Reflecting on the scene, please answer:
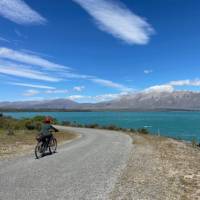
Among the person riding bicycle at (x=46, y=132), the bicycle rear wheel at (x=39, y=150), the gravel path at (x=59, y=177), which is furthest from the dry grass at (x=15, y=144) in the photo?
the gravel path at (x=59, y=177)

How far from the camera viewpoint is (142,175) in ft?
35.9

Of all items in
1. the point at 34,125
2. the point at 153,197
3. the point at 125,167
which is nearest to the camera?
the point at 153,197

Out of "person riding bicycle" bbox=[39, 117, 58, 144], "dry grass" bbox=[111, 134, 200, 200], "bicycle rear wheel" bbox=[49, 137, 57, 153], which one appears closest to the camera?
"dry grass" bbox=[111, 134, 200, 200]

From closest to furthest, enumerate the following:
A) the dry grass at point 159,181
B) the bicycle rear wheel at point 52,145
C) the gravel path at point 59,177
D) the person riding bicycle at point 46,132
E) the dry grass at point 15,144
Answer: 1. the gravel path at point 59,177
2. the dry grass at point 159,181
3. the person riding bicycle at point 46,132
4. the bicycle rear wheel at point 52,145
5. the dry grass at point 15,144

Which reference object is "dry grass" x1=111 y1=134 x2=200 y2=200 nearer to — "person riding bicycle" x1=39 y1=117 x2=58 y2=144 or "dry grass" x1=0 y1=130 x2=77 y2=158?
"person riding bicycle" x1=39 y1=117 x2=58 y2=144

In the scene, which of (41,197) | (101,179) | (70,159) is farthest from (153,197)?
(70,159)

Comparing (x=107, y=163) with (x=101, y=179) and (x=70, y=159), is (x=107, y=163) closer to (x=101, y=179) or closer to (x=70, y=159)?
(x=70, y=159)

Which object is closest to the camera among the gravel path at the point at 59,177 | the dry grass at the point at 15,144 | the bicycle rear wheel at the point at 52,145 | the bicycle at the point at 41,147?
the gravel path at the point at 59,177

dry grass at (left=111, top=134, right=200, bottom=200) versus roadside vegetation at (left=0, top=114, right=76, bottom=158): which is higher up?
roadside vegetation at (left=0, top=114, right=76, bottom=158)

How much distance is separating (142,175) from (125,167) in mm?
1588

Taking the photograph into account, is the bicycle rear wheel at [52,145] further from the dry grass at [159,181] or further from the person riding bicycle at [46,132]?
the dry grass at [159,181]

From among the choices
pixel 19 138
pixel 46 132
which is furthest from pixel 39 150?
pixel 19 138

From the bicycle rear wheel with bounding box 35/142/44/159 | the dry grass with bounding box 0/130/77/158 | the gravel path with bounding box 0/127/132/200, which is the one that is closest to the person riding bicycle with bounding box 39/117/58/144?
the bicycle rear wheel with bounding box 35/142/44/159

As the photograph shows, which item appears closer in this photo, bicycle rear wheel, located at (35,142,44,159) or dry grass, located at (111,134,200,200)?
dry grass, located at (111,134,200,200)
